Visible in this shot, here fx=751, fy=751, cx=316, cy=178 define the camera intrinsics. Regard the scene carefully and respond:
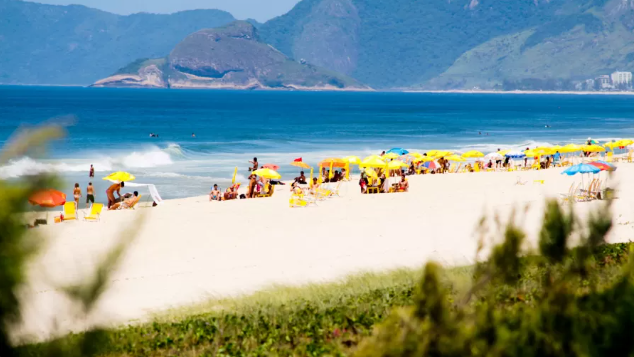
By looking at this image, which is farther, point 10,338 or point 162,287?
point 162,287

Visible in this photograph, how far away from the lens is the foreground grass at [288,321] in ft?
22.9

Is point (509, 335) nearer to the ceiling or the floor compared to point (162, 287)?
nearer to the ceiling

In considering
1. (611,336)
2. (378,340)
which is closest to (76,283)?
(378,340)

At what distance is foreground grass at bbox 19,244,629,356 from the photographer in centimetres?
696

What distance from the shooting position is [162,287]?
11.3 m

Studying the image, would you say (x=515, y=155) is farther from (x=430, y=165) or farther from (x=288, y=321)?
(x=288, y=321)

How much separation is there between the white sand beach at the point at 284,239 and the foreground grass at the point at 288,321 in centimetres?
67

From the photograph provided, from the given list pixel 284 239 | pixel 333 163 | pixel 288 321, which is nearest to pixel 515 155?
pixel 333 163

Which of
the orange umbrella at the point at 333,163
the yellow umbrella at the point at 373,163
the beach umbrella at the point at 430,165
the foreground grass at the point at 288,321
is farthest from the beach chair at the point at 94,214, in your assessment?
the beach umbrella at the point at 430,165

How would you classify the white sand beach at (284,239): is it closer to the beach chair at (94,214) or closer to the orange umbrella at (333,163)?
the beach chair at (94,214)

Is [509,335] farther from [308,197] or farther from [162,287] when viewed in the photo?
[308,197]

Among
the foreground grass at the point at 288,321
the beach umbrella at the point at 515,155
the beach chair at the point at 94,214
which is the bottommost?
the foreground grass at the point at 288,321

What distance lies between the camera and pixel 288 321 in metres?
7.81

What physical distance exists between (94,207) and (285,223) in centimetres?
474
